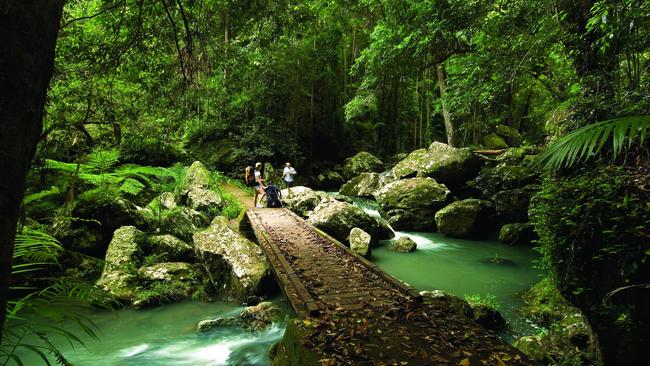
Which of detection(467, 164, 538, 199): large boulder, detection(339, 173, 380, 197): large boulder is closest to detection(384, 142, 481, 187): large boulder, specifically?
detection(467, 164, 538, 199): large boulder

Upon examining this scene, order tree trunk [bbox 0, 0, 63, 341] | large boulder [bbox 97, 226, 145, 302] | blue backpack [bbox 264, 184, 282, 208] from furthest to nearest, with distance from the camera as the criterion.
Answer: blue backpack [bbox 264, 184, 282, 208] → large boulder [bbox 97, 226, 145, 302] → tree trunk [bbox 0, 0, 63, 341]

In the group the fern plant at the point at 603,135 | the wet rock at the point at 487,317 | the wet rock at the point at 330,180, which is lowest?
the wet rock at the point at 487,317

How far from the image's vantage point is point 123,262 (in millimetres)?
7430

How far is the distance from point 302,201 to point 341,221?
3.02m

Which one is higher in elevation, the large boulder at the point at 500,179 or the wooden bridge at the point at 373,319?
the large boulder at the point at 500,179

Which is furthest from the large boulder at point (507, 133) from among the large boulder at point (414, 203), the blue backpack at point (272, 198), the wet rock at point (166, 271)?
the wet rock at point (166, 271)

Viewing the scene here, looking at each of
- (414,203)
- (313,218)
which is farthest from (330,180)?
(313,218)

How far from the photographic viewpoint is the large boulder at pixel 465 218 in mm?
11781

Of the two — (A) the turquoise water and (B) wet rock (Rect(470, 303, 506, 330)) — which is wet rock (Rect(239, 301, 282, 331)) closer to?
(A) the turquoise water

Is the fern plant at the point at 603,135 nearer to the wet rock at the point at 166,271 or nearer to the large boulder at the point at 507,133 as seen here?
the wet rock at the point at 166,271

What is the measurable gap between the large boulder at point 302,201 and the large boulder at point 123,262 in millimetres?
5597

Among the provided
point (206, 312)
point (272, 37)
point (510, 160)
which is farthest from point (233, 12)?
point (510, 160)

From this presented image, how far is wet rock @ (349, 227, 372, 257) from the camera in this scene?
363 inches

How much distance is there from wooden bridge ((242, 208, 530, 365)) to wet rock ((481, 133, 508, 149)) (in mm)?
21174
